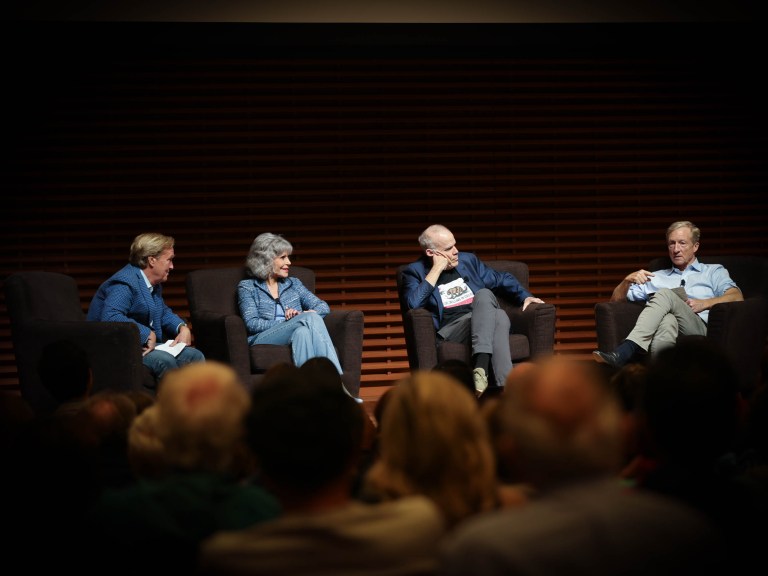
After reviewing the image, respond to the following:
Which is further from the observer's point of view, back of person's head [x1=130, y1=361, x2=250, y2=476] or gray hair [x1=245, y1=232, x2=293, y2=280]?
gray hair [x1=245, y1=232, x2=293, y2=280]

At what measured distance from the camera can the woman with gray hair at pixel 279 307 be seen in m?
5.63

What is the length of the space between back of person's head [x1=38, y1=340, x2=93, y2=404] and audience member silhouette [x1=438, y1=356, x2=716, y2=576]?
8.25 feet

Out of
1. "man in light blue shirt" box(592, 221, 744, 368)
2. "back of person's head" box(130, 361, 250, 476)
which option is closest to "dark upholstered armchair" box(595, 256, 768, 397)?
"man in light blue shirt" box(592, 221, 744, 368)

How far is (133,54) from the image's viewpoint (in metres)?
7.18

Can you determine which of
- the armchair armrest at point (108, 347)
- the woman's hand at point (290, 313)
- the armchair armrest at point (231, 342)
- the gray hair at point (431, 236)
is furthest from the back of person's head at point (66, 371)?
the gray hair at point (431, 236)

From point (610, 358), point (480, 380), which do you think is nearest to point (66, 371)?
point (480, 380)

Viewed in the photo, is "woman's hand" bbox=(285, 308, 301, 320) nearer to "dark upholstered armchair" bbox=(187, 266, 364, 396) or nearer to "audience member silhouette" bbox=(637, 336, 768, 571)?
"dark upholstered armchair" bbox=(187, 266, 364, 396)

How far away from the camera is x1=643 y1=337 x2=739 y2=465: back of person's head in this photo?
5.60 ft

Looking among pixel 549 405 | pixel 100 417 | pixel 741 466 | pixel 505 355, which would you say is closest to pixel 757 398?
pixel 741 466

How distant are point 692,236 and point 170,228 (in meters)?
3.90

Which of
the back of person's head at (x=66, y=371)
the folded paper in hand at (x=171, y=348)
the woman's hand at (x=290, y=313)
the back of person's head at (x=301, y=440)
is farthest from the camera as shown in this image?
the woman's hand at (x=290, y=313)

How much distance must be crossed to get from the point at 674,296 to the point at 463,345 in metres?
1.39

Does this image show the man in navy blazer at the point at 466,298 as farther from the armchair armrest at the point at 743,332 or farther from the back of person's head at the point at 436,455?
the back of person's head at the point at 436,455

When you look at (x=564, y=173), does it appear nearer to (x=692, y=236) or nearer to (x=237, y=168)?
(x=692, y=236)
